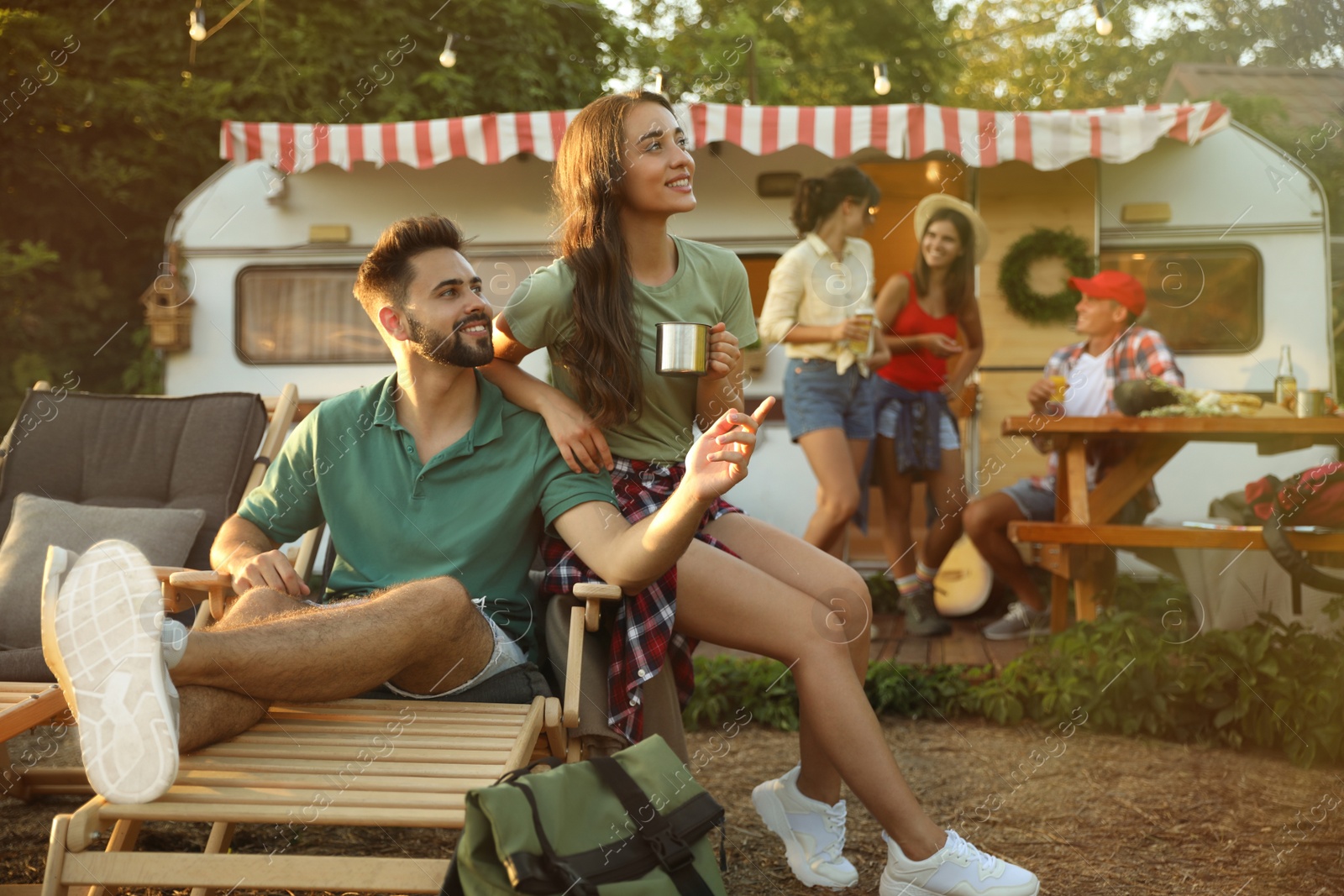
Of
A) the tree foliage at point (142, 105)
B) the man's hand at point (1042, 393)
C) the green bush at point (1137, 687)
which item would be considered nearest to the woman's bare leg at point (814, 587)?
the green bush at point (1137, 687)

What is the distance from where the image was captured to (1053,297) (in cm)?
652

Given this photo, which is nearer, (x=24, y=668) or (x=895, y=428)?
(x=24, y=668)

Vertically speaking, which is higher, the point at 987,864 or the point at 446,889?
the point at 446,889

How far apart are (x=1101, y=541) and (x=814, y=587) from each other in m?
2.41

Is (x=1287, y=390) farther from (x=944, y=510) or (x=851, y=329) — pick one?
(x=851, y=329)

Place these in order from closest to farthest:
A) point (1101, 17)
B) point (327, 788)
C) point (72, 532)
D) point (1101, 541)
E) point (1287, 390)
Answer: point (327, 788), point (72, 532), point (1101, 541), point (1287, 390), point (1101, 17)

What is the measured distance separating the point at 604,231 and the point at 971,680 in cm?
277

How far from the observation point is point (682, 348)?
257 centimetres

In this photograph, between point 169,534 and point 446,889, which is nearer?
point 446,889

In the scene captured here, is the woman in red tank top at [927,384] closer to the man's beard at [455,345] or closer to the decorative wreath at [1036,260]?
the decorative wreath at [1036,260]

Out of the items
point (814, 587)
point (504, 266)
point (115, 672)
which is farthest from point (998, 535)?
point (115, 672)

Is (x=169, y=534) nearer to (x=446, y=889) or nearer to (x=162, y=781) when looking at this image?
(x=162, y=781)

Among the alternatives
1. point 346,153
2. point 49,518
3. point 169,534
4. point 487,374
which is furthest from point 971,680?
point 346,153

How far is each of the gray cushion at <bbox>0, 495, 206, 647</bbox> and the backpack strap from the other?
220cm
